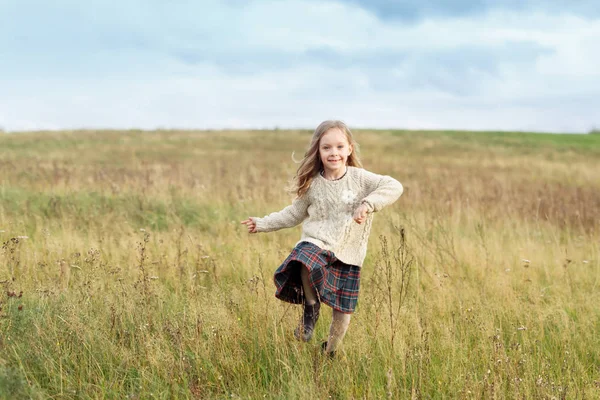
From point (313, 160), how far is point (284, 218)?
0.47 meters

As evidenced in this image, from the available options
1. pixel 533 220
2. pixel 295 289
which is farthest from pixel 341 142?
pixel 533 220

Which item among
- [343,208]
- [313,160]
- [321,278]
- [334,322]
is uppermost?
[313,160]

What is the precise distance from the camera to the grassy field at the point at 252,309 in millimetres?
3509

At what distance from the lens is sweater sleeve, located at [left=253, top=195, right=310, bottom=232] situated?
391 centimetres

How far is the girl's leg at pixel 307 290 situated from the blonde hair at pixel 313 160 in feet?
1.94

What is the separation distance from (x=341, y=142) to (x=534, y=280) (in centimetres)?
353

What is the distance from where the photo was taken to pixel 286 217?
395cm

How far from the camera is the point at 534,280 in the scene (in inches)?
238

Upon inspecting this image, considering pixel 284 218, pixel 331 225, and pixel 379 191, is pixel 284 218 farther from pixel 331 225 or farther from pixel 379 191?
pixel 379 191

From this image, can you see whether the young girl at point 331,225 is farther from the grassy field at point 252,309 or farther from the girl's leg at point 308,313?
the grassy field at point 252,309

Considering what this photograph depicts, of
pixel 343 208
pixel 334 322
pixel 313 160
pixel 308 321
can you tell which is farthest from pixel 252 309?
pixel 313 160

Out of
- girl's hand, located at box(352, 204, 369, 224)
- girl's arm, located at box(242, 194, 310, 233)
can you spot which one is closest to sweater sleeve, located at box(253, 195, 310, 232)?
girl's arm, located at box(242, 194, 310, 233)

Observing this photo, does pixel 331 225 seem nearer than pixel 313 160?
Yes

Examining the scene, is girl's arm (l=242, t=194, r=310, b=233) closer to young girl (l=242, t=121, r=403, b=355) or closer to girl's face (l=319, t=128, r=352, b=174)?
young girl (l=242, t=121, r=403, b=355)
